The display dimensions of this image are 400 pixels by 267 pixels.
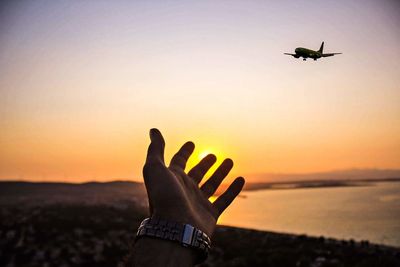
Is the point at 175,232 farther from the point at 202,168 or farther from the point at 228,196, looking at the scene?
the point at 202,168

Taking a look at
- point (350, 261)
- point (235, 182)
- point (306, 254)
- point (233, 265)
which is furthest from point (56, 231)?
point (235, 182)

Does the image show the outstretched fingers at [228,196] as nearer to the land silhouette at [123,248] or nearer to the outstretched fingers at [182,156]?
the outstretched fingers at [182,156]

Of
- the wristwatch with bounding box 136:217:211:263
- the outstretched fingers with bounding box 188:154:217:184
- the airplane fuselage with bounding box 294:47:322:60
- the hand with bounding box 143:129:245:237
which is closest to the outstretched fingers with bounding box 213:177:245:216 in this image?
the hand with bounding box 143:129:245:237

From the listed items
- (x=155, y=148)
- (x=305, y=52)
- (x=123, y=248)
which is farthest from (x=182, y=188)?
(x=123, y=248)

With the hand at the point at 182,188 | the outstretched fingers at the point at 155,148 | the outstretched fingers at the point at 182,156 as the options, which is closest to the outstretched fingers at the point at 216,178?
the hand at the point at 182,188

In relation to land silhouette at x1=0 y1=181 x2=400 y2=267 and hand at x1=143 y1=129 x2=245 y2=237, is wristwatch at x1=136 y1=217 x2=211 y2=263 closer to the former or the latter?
hand at x1=143 y1=129 x2=245 y2=237

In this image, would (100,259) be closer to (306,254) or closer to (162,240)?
(306,254)
